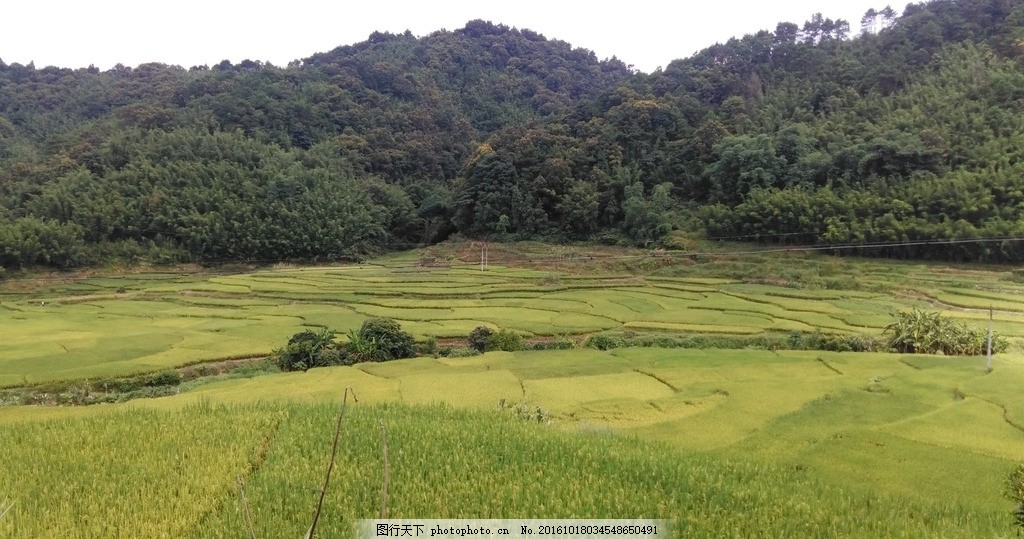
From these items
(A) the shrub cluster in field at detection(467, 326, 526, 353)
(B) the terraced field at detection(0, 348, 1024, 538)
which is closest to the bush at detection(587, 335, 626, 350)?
(A) the shrub cluster in field at detection(467, 326, 526, 353)

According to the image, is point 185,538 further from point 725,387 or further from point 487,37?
point 487,37

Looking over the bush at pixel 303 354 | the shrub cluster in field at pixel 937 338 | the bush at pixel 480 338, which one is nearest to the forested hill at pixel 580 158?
the shrub cluster in field at pixel 937 338

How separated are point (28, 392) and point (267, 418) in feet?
37.5

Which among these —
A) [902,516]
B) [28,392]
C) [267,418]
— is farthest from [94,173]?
[902,516]

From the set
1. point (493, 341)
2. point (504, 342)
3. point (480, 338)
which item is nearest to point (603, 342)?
point (504, 342)

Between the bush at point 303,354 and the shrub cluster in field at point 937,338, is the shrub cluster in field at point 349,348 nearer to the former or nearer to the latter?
the bush at point 303,354

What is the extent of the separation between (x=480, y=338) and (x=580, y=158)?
3540 centimetres

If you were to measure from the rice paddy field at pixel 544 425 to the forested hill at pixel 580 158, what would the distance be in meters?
10.8

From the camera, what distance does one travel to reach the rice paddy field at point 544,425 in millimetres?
5211

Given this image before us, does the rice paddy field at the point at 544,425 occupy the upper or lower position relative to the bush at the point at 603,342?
upper

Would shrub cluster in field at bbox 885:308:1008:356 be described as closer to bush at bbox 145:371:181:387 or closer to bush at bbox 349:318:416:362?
bush at bbox 349:318:416:362

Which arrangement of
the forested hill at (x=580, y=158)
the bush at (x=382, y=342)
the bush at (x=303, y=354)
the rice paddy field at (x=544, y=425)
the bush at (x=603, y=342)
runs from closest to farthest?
the rice paddy field at (x=544, y=425)
the bush at (x=303, y=354)
the bush at (x=382, y=342)
the bush at (x=603, y=342)
the forested hill at (x=580, y=158)

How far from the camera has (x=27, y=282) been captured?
116 feet

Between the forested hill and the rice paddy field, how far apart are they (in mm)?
10755
